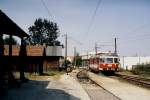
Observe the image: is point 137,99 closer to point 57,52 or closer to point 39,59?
point 39,59

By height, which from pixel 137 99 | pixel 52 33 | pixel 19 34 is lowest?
pixel 137 99

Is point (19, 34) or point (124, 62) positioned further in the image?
point (124, 62)

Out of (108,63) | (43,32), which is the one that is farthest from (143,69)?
(43,32)

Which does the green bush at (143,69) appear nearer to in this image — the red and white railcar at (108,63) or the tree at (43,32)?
the red and white railcar at (108,63)

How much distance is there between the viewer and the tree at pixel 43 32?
376 ft

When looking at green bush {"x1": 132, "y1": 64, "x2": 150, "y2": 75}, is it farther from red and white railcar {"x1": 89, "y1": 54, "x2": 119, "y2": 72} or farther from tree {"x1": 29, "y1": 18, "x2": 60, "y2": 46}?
tree {"x1": 29, "y1": 18, "x2": 60, "y2": 46}

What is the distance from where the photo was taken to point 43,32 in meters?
120

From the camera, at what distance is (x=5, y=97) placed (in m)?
18.0

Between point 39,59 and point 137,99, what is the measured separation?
118 ft

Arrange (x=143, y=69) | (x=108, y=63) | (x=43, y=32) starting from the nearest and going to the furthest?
(x=108, y=63), (x=143, y=69), (x=43, y=32)

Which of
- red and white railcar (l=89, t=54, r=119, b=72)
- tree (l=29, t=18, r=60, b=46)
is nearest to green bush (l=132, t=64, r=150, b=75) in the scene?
red and white railcar (l=89, t=54, r=119, b=72)

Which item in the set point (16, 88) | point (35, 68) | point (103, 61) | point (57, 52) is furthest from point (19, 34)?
point (57, 52)

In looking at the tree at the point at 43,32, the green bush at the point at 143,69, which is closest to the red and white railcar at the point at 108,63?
the green bush at the point at 143,69

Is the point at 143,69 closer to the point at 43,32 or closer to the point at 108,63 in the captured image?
the point at 108,63
